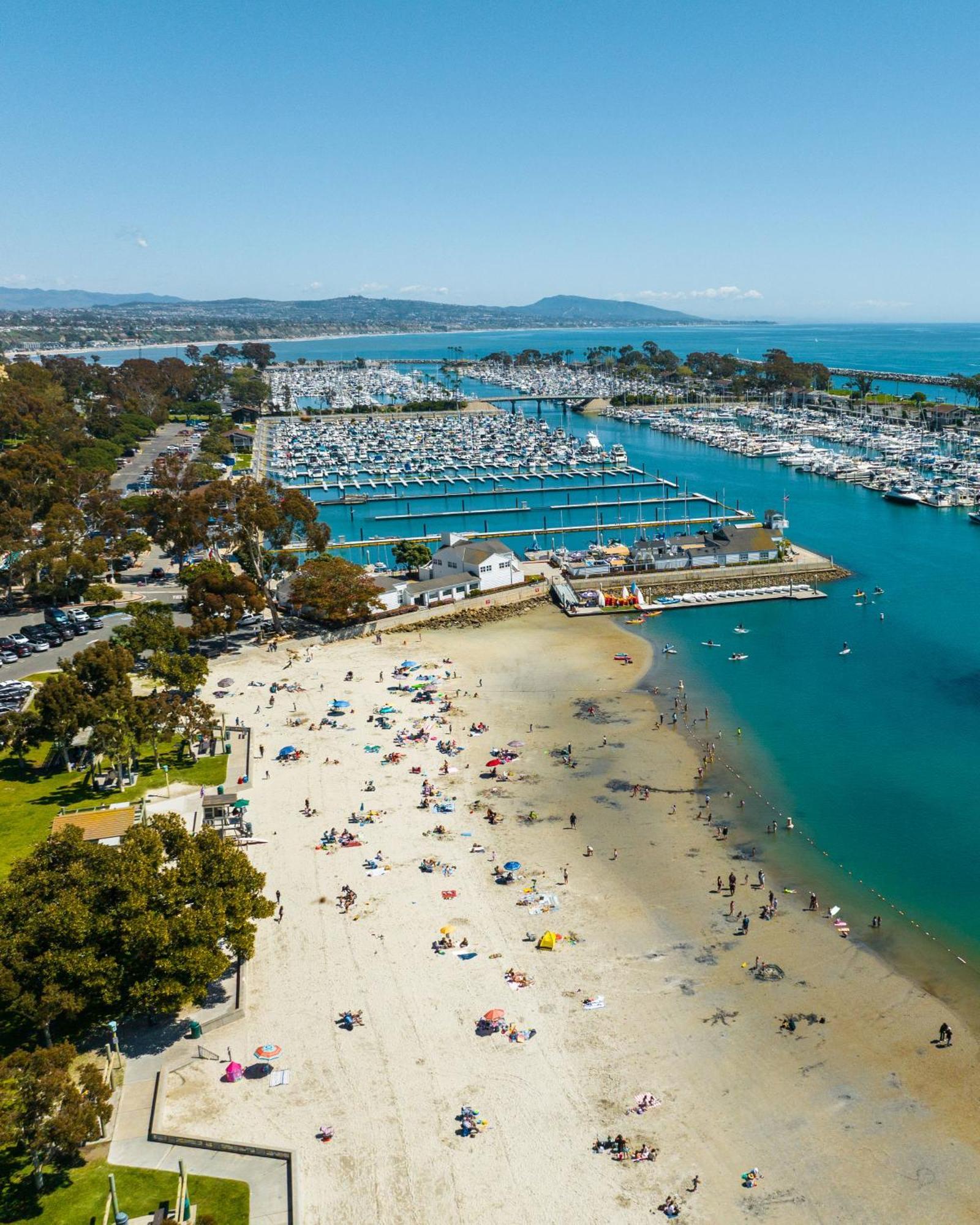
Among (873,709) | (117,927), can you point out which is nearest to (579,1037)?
(117,927)

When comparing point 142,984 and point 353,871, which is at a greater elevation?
point 142,984

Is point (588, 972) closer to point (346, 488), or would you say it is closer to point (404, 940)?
point (404, 940)

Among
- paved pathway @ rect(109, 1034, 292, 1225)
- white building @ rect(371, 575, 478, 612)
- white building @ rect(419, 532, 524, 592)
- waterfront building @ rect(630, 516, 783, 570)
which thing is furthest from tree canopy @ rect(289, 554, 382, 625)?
paved pathway @ rect(109, 1034, 292, 1225)

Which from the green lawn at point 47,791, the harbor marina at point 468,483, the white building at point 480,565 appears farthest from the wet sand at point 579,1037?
the harbor marina at point 468,483

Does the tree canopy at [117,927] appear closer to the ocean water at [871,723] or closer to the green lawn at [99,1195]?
the green lawn at [99,1195]

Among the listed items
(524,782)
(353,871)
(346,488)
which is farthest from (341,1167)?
(346,488)

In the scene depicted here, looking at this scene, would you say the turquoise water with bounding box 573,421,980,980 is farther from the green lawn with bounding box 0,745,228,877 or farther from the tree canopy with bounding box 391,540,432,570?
the green lawn with bounding box 0,745,228,877
